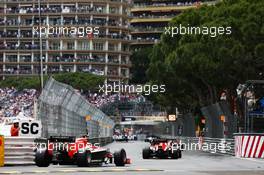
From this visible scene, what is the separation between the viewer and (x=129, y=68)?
539 feet

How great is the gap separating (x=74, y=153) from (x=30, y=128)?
1852 mm

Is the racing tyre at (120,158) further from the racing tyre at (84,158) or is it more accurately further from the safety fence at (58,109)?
the safety fence at (58,109)

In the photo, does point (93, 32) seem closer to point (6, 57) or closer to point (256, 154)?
point (6, 57)

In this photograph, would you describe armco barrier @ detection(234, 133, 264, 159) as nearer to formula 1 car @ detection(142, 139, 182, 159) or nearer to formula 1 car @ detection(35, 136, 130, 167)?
formula 1 car @ detection(142, 139, 182, 159)

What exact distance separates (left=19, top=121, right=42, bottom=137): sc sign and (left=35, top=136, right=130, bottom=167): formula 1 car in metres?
1.03

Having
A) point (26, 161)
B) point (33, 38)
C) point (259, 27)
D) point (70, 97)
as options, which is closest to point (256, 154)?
point (70, 97)

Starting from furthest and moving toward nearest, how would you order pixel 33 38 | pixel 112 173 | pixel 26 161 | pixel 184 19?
pixel 33 38 → pixel 184 19 → pixel 26 161 → pixel 112 173

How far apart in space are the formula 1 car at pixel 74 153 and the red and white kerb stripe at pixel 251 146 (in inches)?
298

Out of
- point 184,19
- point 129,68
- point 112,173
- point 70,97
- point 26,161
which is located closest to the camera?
point 112,173

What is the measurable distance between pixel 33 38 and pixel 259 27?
356 ft

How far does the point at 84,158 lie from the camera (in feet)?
86.4

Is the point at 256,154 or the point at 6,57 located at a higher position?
the point at 6,57

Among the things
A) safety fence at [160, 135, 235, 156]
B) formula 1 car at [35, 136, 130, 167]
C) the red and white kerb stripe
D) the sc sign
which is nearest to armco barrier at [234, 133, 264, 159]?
the red and white kerb stripe

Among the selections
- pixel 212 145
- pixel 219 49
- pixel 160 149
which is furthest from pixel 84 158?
pixel 219 49
